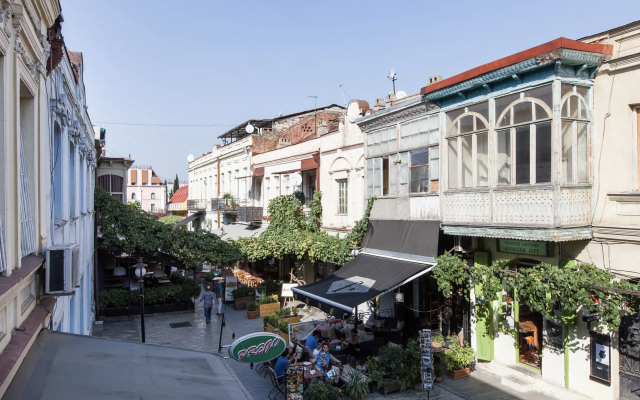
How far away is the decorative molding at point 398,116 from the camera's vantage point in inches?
543

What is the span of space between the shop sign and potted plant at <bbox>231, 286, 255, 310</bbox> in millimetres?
12959

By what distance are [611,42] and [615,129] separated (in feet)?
6.18

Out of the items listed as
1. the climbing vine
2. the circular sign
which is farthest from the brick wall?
the circular sign

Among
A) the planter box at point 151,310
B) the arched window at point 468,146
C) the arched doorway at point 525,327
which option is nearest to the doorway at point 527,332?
the arched doorway at point 525,327

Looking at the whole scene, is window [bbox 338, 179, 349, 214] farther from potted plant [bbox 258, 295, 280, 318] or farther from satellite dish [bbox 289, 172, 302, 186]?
potted plant [bbox 258, 295, 280, 318]

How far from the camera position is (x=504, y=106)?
38.1 ft

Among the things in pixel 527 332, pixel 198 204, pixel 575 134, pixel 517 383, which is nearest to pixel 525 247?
pixel 527 332

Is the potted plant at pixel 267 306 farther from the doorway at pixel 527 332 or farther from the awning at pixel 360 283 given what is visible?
the doorway at pixel 527 332

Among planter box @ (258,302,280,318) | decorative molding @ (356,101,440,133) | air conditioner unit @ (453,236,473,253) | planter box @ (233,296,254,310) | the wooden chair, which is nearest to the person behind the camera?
the wooden chair

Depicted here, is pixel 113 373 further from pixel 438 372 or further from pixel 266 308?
pixel 266 308

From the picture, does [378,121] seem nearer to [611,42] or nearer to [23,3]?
[611,42]

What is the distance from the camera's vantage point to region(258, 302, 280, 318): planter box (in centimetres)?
1990

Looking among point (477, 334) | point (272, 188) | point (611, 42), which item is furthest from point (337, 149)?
point (611, 42)

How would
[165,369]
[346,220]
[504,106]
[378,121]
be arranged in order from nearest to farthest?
[165,369]
[504,106]
[378,121]
[346,220]
